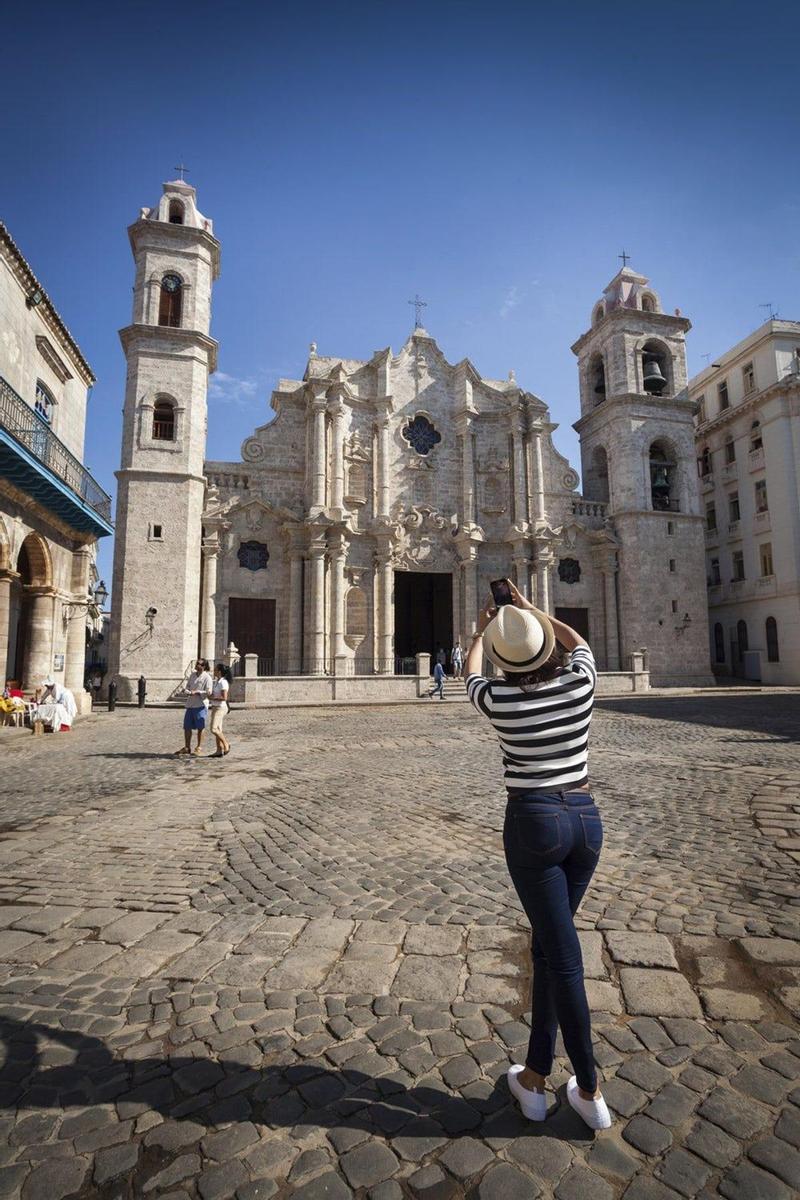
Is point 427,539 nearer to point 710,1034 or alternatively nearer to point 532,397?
point 532,397

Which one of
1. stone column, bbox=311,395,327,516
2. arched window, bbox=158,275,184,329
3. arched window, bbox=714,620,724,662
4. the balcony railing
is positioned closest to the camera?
the balcony railing

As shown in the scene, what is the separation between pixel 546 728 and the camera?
224 cm

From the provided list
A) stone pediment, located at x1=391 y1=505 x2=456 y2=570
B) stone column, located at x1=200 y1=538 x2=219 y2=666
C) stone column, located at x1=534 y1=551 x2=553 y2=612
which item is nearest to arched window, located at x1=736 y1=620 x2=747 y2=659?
stone column, located at x1=534 y1=551 x2=553 y2=612

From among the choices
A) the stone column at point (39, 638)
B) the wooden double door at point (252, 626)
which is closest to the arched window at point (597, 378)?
the wooden double door at point (252, 626)

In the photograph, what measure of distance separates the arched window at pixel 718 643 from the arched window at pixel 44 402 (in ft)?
111

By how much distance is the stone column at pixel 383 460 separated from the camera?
91.7ft

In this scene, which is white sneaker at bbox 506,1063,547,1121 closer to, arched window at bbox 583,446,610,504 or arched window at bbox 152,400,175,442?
arched window at bbox 152,400,175,442

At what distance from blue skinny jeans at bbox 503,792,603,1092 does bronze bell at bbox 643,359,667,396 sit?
107ft

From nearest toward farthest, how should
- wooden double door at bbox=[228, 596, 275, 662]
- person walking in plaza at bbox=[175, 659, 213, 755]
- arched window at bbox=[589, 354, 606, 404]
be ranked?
person walking in plaza at bbox=[175, 659, 213, 755]
wooden double door at bbox=[228, 596, 275, 662]
arched window at bbox=[589, 354, 606, 404]

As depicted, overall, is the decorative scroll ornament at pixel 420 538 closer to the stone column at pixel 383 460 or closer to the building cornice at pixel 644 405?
the stone column at pixel 383 460

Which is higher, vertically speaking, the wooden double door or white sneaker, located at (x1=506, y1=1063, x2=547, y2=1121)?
the wooden double door

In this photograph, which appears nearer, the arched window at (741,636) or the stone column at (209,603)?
the stone column at (209,603)

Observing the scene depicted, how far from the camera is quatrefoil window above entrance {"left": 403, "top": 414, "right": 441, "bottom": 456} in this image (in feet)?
96.6

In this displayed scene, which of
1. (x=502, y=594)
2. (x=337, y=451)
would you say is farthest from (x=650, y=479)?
(x=502, y=594)
